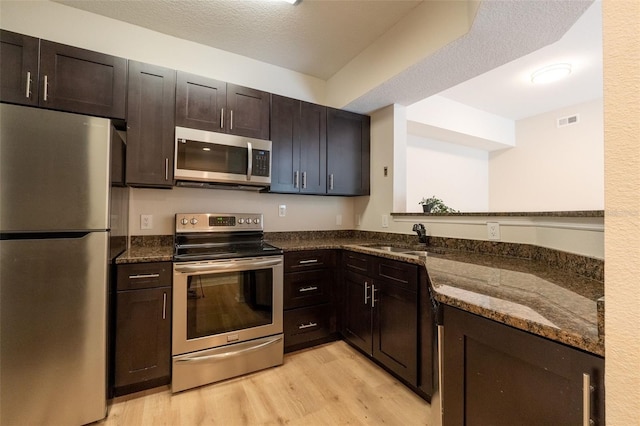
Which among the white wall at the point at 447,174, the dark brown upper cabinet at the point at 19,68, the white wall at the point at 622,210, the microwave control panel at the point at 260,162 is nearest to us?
the white wall at the point at 622,210

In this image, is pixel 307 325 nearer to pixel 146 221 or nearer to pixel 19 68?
pixel 146 221

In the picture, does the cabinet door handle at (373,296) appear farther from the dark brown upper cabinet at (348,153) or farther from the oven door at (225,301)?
the dark brown upper cabinet at (348,153)

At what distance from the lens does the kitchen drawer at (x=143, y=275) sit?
1654 millimetres

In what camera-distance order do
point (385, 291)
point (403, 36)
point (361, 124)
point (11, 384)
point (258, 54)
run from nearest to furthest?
point (11, 384) < point (385, 291) < point (403, 36) < point (258, 54) < point (361, 124)

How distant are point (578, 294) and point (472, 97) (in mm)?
3409

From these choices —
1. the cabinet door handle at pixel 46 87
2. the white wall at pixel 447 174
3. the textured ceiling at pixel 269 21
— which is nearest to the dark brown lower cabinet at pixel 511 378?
the textured ceiling at pixel 269 21

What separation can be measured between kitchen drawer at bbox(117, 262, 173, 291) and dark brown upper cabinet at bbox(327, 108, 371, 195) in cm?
162

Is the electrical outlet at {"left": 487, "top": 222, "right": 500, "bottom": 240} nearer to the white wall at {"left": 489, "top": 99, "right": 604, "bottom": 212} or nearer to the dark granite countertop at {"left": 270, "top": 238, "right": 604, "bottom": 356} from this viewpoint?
the dark granite countertop at {"left": 270, "top": 238, "right": 604, "bottom": 356}

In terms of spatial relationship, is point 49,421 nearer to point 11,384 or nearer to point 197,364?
point 11,384

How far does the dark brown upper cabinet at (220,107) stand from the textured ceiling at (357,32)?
1.48 feet

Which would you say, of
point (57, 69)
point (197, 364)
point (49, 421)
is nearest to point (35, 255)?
point (49, 421)

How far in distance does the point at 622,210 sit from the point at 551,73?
3.33 meters

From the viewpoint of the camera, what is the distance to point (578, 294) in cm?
89

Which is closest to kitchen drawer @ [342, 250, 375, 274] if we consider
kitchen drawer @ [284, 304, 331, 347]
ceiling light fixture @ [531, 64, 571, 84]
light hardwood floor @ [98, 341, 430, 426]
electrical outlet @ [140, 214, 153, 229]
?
kitchen drawer @ [284, 304, 331, 347]
